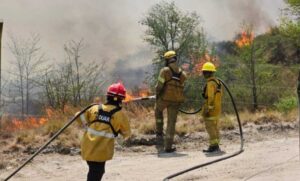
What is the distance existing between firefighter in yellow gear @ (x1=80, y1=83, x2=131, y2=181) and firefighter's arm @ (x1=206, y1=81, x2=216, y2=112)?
12.7 ft

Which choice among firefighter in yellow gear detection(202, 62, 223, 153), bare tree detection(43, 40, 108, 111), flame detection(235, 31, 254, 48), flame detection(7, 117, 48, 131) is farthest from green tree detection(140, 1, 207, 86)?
firefighter in yellow gear detection(202, 62, 223, 153)

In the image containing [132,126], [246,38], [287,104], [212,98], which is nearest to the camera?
[212,98]

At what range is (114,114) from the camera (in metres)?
6.66

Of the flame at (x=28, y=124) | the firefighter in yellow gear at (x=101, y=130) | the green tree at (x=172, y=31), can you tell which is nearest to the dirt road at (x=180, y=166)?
the firefighter in yellow gear at (x=101, y=130)

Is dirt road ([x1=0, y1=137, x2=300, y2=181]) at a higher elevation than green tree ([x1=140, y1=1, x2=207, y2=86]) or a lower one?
lower

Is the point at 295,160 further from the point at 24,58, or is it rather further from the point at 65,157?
the point at 24,58

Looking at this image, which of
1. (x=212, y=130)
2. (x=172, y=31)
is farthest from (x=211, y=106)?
(x=172, y=31)

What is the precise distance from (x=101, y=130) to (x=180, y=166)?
290cm

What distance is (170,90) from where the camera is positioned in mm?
10586

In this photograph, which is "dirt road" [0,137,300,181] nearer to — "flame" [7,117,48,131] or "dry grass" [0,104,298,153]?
"dry grass" [0,104,298,153]

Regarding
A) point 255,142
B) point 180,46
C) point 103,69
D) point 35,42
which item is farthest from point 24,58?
point 255,142

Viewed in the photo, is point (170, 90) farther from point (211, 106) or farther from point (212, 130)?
point (212, 130)

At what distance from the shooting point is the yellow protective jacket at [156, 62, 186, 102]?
34.5ft

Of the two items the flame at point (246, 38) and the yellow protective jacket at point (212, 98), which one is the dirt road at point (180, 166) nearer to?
the yellow protective jacket at point (212, 98)
